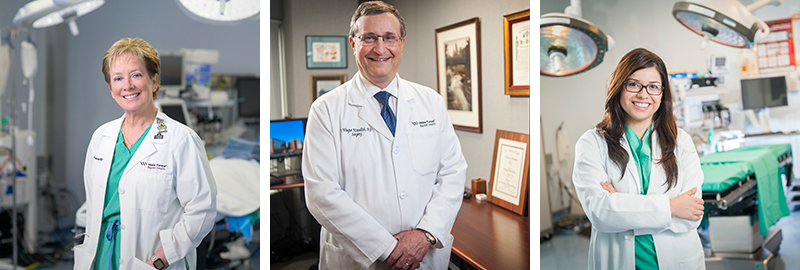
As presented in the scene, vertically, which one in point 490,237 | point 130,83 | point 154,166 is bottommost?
point 490,237

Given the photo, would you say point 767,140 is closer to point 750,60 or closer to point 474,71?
point 750,60

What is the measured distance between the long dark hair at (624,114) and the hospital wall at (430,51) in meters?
0.38

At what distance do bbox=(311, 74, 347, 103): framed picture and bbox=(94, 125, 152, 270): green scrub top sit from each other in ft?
2.24

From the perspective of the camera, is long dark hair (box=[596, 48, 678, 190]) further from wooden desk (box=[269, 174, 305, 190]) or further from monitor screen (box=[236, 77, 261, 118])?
monitor screen (box=[236, 77, 261, 118])

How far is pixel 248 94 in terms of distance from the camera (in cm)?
208

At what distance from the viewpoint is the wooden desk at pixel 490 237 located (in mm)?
→ 2203

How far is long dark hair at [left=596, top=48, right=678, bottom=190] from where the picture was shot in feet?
7.09

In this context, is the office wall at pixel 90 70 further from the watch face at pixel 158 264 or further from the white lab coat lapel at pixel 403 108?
the white lab coat lapel at pixel 403 108

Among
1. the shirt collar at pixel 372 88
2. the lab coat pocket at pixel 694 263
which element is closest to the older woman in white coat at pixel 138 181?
the shirt collar at pixel 372 88

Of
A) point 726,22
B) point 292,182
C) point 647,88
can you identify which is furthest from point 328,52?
point 726,22

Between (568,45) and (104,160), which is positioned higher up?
(568,45)

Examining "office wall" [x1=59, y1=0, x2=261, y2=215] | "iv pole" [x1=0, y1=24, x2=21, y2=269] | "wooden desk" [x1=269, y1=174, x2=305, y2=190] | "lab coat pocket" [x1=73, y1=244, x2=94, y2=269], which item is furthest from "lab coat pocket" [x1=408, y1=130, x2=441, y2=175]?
"iv pole" [x1=0, y1=24, x2=21, y2=269]

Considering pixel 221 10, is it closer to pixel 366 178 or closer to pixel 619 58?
pixel 366 178

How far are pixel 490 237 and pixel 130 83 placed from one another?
166cm
